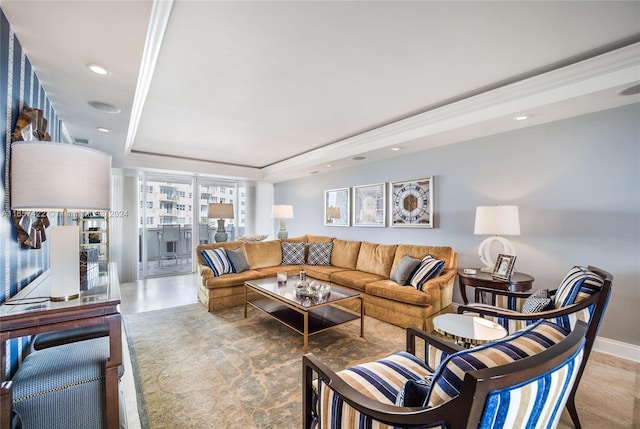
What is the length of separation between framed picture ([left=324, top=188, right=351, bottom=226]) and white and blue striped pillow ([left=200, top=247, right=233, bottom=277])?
231 cm

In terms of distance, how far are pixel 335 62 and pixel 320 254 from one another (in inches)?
130

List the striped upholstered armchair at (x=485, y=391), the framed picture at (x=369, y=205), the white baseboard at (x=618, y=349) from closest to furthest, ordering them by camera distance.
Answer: the striped upholstered armchair at (x=485, y=391), the white baseboard at (x=618, y=349), the framed picture at (x=369, y=205)

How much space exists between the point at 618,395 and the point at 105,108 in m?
4.85

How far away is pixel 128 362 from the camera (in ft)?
7.91

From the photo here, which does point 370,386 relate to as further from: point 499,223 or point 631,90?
point 631,90

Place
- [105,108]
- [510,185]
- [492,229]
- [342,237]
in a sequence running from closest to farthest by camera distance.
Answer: [105,108], [492,229], [510,185], [342,237]

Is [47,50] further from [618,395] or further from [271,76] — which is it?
[618,395]

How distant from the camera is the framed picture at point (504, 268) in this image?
2766 millimetres

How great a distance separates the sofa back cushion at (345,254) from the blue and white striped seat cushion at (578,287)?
289cm

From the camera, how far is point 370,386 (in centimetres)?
126

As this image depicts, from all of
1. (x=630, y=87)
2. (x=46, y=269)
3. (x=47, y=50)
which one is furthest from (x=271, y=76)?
(x=630, y=87)

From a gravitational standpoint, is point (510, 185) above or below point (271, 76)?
below

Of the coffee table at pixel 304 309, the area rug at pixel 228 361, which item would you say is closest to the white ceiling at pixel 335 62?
the coffee table at pixel 304 309

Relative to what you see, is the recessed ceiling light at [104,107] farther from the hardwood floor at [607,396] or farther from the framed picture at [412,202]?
the framed picture at [412,202]
